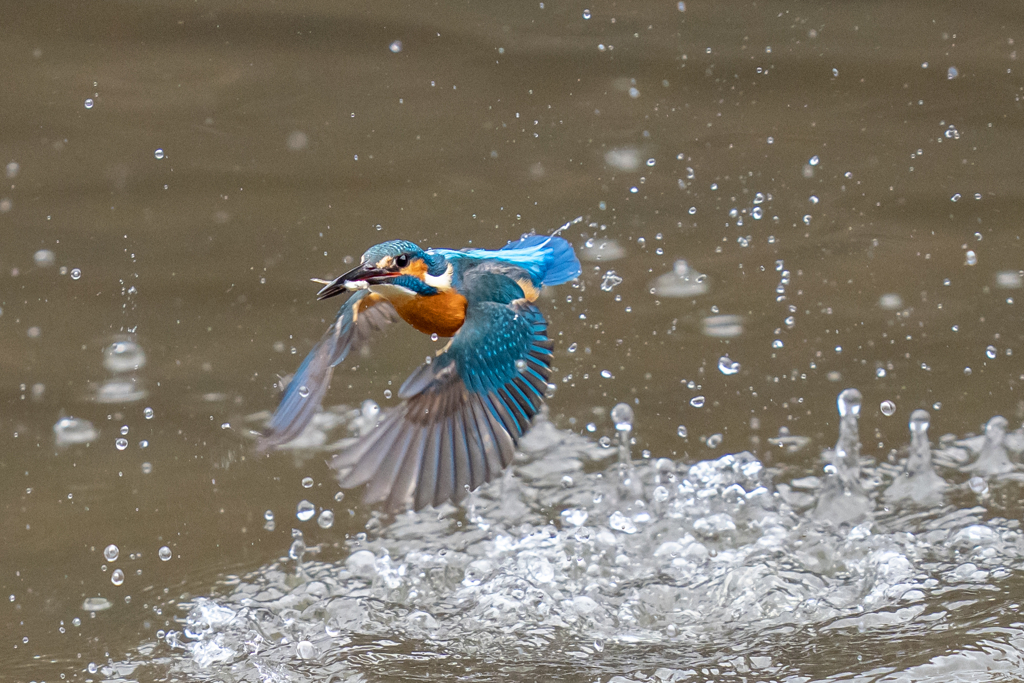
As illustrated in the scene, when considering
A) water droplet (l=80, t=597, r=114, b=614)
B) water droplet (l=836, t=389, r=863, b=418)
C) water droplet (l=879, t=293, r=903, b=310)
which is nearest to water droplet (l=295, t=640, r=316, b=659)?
water droplet (l=80, t=597, r=114, b=614)

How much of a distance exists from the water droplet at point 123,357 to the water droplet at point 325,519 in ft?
1.54

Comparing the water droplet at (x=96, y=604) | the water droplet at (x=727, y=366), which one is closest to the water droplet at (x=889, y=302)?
the water droplet at (x=727, y=366)

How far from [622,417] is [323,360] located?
0.94m

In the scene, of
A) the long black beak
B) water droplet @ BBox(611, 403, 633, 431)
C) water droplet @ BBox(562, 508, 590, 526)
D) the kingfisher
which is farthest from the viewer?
water droplet @ BBox(611, 403, 633, 431)

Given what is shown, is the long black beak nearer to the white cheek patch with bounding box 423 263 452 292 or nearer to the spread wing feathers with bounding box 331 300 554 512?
the white cheek patch with bounding box 423 263 452 292

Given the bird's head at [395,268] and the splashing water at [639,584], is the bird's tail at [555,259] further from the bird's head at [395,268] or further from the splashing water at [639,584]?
the splashing water at [639,584]

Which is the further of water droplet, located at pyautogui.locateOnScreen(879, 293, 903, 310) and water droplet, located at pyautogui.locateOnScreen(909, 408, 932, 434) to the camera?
water droplet, located at pyautogui.locateOnScreen(879, 293, 903, 310)

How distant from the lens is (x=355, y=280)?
1.24 m

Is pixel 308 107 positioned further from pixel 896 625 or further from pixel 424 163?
pixel 896 625

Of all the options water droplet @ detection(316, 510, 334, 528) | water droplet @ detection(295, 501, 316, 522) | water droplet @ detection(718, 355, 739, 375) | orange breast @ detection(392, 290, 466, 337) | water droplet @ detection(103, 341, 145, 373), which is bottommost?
water droplet @ detection(316, 510, 334, 528)

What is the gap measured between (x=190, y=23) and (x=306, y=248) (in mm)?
476

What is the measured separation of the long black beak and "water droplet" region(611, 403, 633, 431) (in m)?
1.16

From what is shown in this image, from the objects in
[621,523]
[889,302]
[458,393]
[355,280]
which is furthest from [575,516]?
[355,280]

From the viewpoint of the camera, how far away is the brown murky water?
87.9 inches
